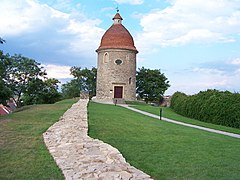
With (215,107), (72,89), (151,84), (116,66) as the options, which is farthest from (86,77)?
(215,107)

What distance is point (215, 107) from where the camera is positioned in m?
18.6

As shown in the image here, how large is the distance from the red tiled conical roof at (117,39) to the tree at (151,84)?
A: 7528mm

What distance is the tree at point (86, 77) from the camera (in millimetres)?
47312

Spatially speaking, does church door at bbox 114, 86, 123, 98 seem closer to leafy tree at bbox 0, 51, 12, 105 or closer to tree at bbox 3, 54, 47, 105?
tree at bbox 3, 54, 47, 105

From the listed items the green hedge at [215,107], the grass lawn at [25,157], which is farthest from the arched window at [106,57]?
the grass lawn at [25,157]

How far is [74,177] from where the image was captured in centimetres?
494

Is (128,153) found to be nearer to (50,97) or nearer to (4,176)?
(4,176)

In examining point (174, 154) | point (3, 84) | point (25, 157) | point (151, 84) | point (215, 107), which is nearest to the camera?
point (25, 157)

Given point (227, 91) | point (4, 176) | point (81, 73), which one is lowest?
point (4, 176)

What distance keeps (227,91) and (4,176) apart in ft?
55.2

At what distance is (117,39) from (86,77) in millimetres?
13156

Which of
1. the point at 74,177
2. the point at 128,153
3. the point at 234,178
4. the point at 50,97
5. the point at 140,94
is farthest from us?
the point at 140,94

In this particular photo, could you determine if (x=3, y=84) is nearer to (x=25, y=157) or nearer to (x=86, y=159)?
(x=25, y=157)

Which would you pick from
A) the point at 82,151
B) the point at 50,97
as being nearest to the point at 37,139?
the point at 82,151
